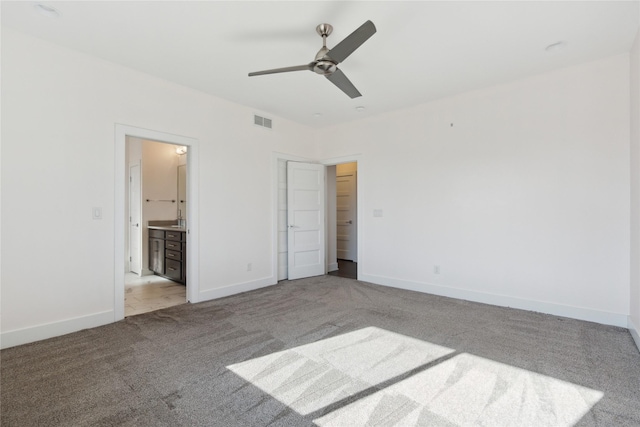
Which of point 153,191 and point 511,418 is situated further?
point 153,191

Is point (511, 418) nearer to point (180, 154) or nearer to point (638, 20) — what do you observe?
point (638, 20)

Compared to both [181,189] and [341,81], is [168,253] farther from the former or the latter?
[341,81]

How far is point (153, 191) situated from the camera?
18.5ft

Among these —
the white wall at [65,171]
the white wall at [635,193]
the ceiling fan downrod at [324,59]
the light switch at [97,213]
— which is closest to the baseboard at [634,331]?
the white wall at [635,193]

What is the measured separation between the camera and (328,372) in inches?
84.4

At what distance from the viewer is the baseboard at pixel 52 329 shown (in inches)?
101

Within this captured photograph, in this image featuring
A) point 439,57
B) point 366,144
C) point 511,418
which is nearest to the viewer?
point 511,418

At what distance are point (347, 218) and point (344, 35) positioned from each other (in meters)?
5.13

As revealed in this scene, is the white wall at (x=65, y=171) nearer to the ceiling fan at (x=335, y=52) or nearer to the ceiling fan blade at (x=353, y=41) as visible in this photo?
the ceiling fan at (x=335, y=52)

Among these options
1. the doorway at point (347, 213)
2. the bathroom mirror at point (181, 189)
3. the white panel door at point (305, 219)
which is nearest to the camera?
the white panel door at point (305, 219)

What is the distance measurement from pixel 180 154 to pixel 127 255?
2273 mm

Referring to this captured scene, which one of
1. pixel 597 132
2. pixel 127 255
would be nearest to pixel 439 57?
pixel 597 132

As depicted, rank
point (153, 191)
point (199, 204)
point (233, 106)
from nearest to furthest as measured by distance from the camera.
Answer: point (199, 204) < point (233, 106) < point (153, 191)

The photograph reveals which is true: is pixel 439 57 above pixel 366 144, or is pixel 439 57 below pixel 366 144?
above
